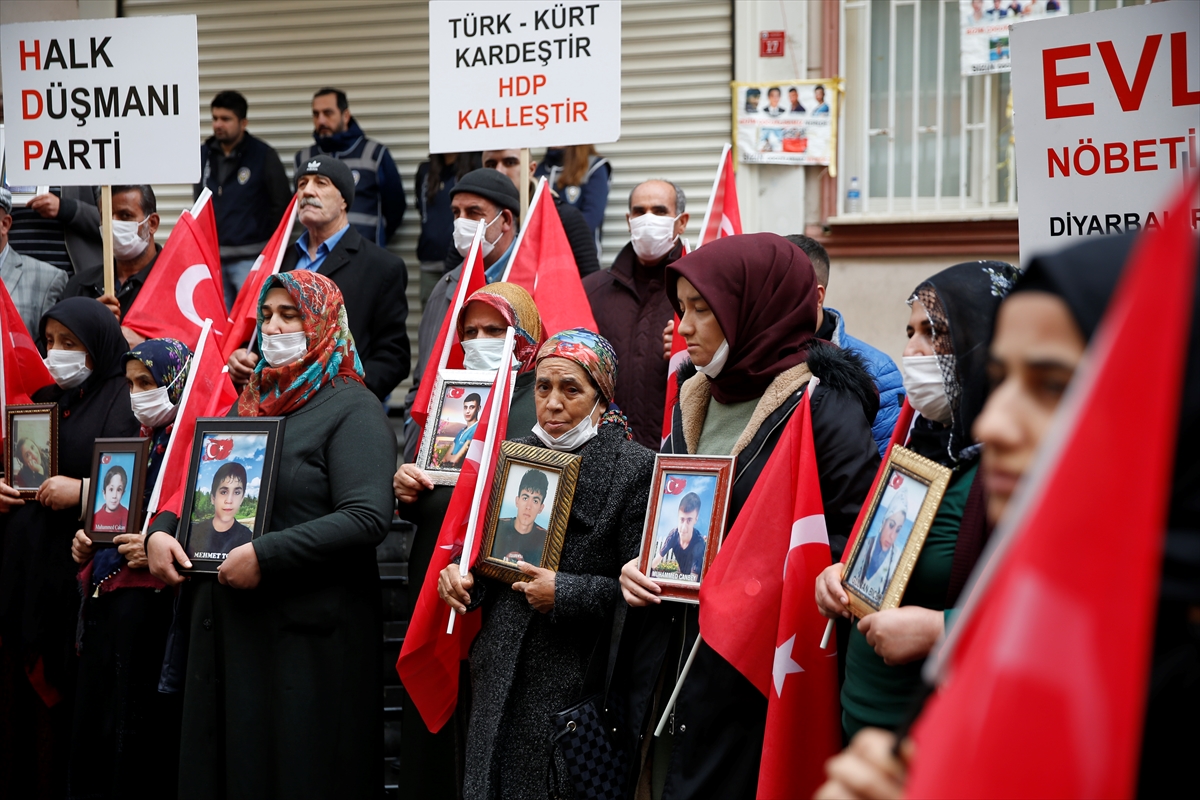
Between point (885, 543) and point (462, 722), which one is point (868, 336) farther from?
point (885, 543)

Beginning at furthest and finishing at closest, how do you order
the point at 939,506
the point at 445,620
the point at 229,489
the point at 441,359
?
the point at 441,359 < the point at 229,489 < the point at 445,620 < the point at 939,506

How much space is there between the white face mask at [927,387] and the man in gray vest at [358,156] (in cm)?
592

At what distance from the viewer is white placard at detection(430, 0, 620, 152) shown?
5555mm

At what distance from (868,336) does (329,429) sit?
4.72 m

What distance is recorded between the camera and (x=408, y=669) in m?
4.18

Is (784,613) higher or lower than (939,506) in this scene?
lower

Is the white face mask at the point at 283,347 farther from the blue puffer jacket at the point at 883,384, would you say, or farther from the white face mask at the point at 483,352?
the blue puffer jacket at the point at 883,384

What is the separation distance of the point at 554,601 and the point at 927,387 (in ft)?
4.50

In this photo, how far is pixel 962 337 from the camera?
2.83 meters

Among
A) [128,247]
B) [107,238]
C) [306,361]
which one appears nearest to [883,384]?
[306,361]

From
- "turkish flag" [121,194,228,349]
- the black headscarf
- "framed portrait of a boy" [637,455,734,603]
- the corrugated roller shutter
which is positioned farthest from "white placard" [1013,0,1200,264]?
the corrugated roller shutter

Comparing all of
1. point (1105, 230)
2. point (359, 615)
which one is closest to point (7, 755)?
point (359, 615)

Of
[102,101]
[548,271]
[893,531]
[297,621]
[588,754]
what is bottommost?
[588,754]

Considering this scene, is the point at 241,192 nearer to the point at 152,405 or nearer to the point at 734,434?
the point at 152,405
